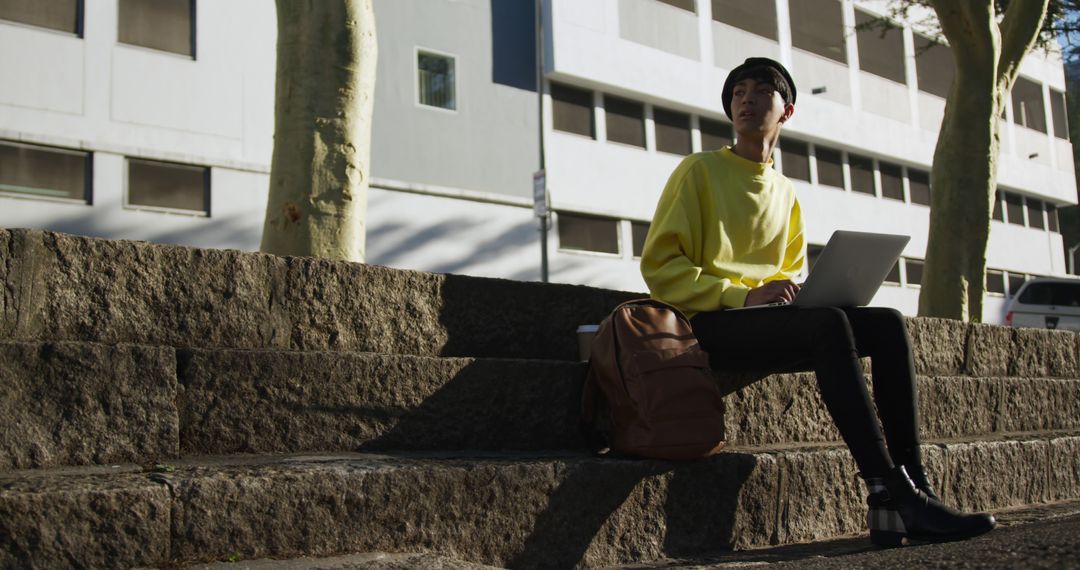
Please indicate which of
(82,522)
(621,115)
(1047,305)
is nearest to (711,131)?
(621,115)

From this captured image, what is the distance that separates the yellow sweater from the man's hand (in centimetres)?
5

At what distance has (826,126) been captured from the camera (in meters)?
26.1

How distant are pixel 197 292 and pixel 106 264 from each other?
0.94 ft

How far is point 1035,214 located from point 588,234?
67.0 feet

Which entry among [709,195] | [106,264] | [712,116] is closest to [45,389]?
[106,264]

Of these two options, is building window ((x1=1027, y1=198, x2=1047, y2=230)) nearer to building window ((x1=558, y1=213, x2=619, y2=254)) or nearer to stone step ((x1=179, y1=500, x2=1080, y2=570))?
building window ((x1=558, y1=213, x2=619, y2=254))

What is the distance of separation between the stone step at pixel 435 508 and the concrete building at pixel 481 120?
12607mm

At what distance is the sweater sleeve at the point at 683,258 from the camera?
12.8 feet

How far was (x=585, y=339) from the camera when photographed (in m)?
4.33

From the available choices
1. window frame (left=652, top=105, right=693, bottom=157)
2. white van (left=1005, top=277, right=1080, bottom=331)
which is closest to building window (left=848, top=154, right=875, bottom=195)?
window frame (left=652, top=105, right=693, bottom=157)

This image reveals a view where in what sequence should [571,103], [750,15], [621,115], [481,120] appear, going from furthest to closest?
[750,15] → [621,115] → [571,103] → [481,120]

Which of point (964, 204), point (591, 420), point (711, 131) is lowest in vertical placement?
point (591, 420)

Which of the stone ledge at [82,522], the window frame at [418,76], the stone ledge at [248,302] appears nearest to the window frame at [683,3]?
the window frame at [418,76]

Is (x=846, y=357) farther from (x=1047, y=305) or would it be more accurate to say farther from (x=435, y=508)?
(x=1047, y=305)
